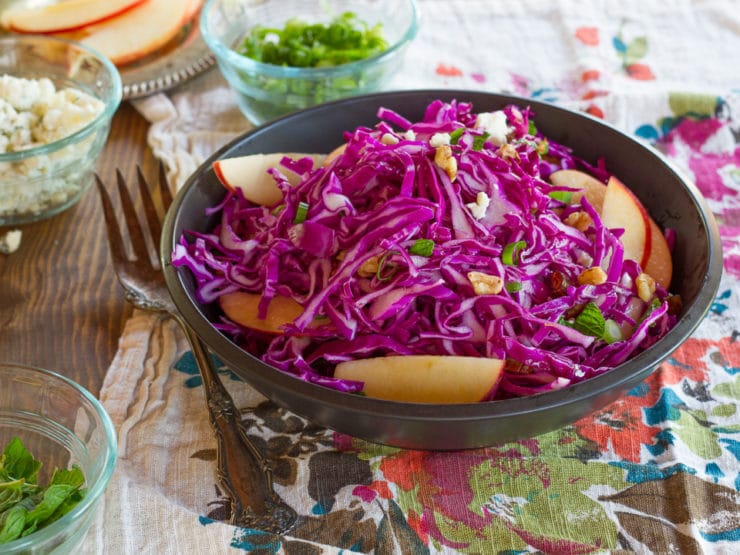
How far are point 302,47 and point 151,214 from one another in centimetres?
85

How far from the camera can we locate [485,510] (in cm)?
174

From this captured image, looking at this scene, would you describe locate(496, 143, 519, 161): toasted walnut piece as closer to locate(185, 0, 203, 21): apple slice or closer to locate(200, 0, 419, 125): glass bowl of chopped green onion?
locate(200, 0, 419, 125): glass bowl of chopped green onion

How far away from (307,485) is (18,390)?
2.25 ft

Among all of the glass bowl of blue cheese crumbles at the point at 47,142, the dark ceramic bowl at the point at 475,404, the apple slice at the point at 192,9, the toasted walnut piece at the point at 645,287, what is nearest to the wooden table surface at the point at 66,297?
the glass bowl of blue cheese crumbles at the point at 47,142

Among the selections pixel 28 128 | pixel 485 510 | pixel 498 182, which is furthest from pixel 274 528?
pixel 28 128

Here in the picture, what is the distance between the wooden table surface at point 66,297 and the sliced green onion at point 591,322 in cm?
117

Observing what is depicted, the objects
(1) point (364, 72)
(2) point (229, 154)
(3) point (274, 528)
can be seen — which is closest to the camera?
(3) point (274, 528)

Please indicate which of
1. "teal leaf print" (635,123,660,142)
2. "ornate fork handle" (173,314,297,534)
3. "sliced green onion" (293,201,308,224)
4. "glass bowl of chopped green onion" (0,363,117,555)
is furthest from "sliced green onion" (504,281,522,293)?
"teal leaf print" (635,123,660,142)

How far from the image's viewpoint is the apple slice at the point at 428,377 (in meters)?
1.62

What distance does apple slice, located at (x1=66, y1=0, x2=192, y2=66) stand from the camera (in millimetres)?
3131

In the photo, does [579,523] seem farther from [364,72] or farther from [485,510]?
[364,72]

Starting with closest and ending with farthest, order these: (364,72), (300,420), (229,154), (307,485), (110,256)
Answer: (307,485)
(300,420)
(229,154)
(110,256)
(364,72)

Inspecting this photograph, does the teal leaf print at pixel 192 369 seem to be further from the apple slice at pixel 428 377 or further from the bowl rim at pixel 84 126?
the bowl rim at pixel 84 126

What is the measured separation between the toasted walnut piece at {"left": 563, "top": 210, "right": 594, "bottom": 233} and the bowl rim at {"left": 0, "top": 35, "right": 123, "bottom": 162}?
55.2 inches
